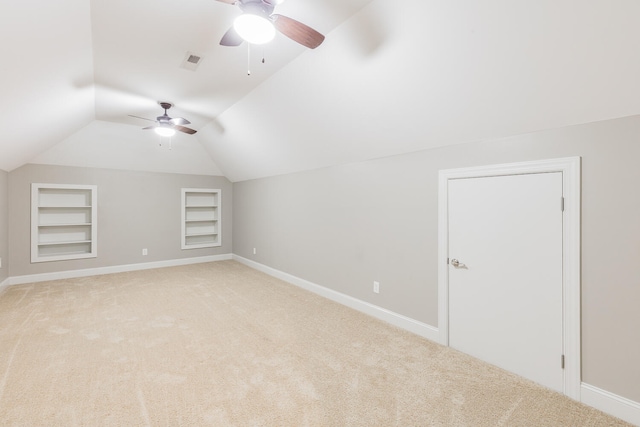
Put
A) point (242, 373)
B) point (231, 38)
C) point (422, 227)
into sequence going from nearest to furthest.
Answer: point (231, 38)
point (242, 373)
point (422, 227)

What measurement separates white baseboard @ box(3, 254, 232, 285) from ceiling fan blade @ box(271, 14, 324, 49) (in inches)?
245

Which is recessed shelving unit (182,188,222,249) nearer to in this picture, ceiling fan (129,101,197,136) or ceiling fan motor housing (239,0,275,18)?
ceiling fan (129,101,197,136)

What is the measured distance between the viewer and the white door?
7.59 ft

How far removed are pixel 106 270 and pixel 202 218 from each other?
2.22 m

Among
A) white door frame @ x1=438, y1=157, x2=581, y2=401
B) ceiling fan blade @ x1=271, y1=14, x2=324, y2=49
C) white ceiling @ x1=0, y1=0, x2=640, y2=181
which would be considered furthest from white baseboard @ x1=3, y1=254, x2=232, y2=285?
white door frame @ x1=438, y1=157, x2=581, y2=401

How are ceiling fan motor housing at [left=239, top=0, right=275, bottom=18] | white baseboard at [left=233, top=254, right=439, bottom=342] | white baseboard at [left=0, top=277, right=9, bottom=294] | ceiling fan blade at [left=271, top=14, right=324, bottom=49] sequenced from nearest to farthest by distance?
ceiling fan motor housing at [left=239, top=0, right=275, bottom=18] < ceiling fan blade at [left=271, top=14, right=324, bottom=49] < white baseboard at [left=233, top=254, right=439, bottom=342] < white baseboard at [left=0, top=277, right=9, bottom=294]

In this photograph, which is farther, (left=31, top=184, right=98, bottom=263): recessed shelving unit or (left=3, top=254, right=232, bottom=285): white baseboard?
(left=31, top=184, right=98, bottom=263): recessed shelving unit

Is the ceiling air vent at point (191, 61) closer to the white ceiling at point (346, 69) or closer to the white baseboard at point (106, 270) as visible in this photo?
the white ceiling at point (346, 69)

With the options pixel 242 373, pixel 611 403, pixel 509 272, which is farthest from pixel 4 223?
pixel 611 403

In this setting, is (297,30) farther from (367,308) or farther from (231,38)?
(367,308)

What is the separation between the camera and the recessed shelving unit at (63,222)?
5441 millimetres

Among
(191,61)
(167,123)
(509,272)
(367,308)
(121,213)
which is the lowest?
(367,308)

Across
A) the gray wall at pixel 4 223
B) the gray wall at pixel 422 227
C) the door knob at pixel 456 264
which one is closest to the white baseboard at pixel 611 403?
the gray wall at pixel 422 227

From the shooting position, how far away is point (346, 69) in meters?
2.76
